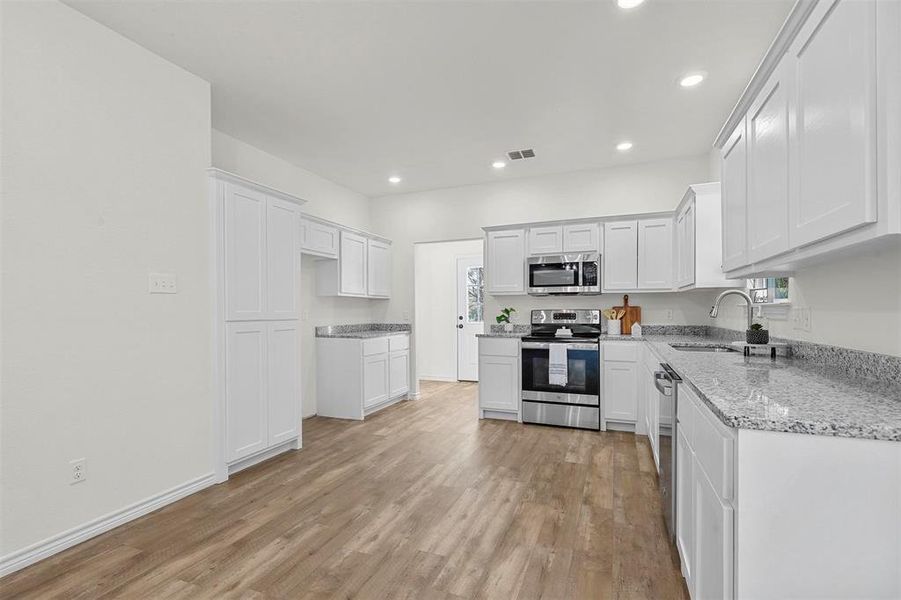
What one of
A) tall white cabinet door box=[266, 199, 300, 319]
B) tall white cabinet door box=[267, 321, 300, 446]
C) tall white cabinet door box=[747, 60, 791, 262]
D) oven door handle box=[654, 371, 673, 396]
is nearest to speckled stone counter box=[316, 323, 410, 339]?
tall white cabinet door box=[267, 321, 300, 446]

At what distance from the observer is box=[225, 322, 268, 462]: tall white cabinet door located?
3.12 meters

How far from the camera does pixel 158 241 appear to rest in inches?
107

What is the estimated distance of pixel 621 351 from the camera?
4254 mm

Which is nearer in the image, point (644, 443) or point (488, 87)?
point (488, 87)

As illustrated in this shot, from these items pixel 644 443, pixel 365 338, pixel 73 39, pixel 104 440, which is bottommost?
pixel 644 443

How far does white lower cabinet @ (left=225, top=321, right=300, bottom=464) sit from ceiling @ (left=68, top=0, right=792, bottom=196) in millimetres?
1745

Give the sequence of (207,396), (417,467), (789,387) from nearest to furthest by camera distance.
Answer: (789,387) < (207,396) < (417,467)

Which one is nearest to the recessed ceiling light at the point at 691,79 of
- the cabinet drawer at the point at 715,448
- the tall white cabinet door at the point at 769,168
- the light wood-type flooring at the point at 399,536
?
the tall white cabinet door at the point at 769,168

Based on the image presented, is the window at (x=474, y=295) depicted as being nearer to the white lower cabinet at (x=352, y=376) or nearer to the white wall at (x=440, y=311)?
the white wall at (x=440, y=311)

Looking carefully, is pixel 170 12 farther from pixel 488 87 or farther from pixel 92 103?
pixel 488 87

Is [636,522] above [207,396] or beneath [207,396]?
beneath

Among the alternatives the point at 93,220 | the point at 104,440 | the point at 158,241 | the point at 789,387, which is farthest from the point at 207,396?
the point at 789,387

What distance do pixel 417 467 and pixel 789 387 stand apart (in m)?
2.50

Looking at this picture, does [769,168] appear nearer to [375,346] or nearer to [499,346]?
[499,346]
